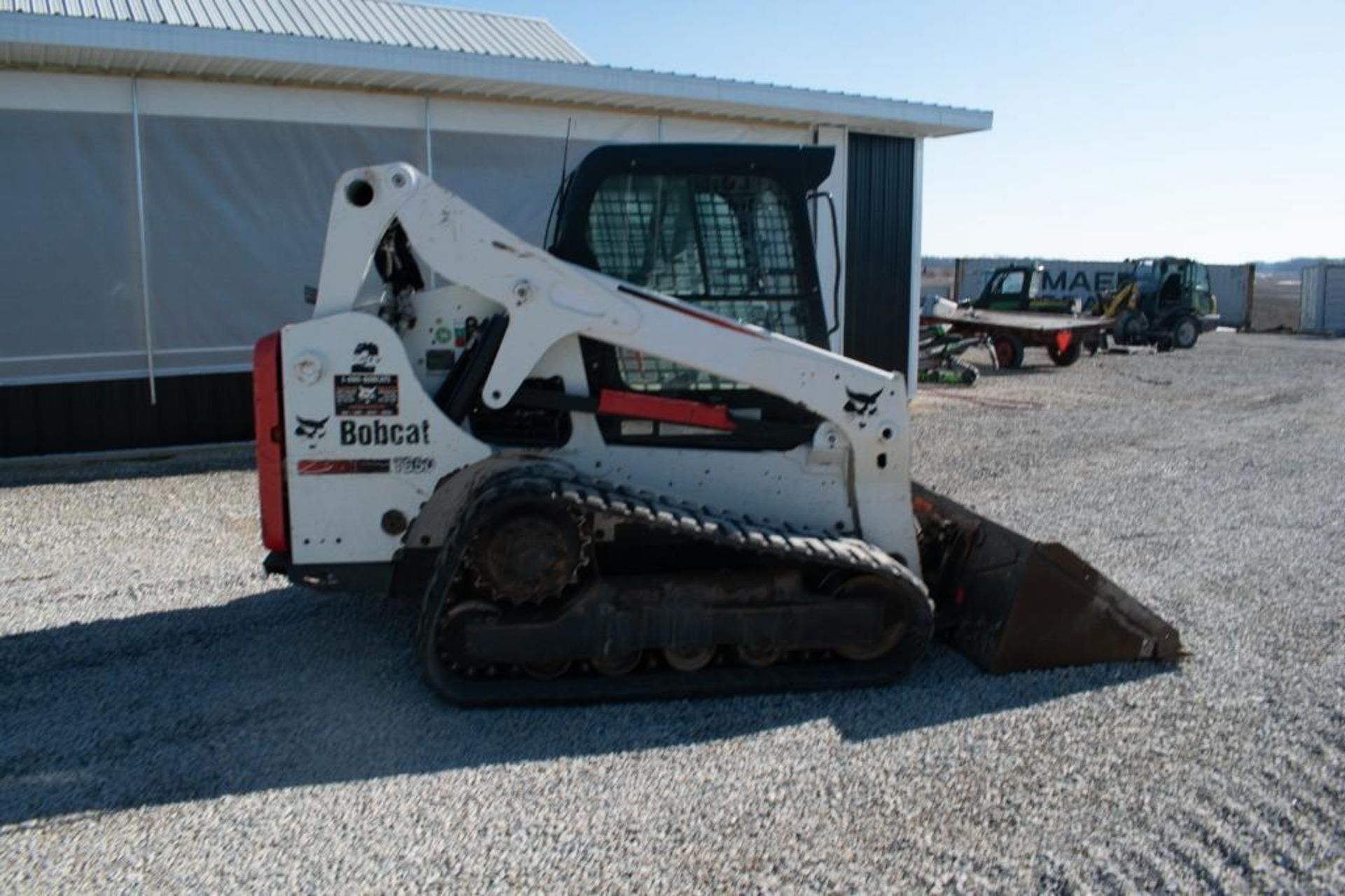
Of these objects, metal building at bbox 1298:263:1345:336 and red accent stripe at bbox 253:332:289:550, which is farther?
metal building at bbox 1298:263:1345:336

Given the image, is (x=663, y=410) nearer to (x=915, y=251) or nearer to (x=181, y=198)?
(x=181, y=198)

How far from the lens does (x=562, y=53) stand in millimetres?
15328

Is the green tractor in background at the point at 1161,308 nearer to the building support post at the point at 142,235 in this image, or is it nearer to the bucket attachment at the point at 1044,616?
the building support post at the point at 142,235

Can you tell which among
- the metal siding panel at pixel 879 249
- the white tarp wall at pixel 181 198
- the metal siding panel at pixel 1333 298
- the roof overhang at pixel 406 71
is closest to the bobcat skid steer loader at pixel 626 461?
the white tarp wall at pixel 181 198

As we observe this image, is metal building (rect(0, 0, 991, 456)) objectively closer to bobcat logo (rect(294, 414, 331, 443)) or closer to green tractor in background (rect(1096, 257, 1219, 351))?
bobcat logo (rect(294, 414, 331, 443))

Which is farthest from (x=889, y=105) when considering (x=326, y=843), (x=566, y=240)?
(x=326, y=843)

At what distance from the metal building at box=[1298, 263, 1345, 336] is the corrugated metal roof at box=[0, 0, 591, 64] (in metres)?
28.0

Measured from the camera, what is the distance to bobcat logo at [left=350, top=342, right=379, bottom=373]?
515 centimetres

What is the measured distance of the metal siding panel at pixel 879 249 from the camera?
14.5 metres

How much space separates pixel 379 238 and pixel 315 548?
54.6 inches

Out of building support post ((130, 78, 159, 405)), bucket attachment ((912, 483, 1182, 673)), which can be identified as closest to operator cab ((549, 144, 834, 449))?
bucket attachment ((912, 483, 1182, 673))

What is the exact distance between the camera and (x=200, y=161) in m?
11.1

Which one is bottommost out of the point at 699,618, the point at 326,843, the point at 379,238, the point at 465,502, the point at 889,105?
the point at 326,843

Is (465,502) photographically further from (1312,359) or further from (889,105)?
(1312,359)
